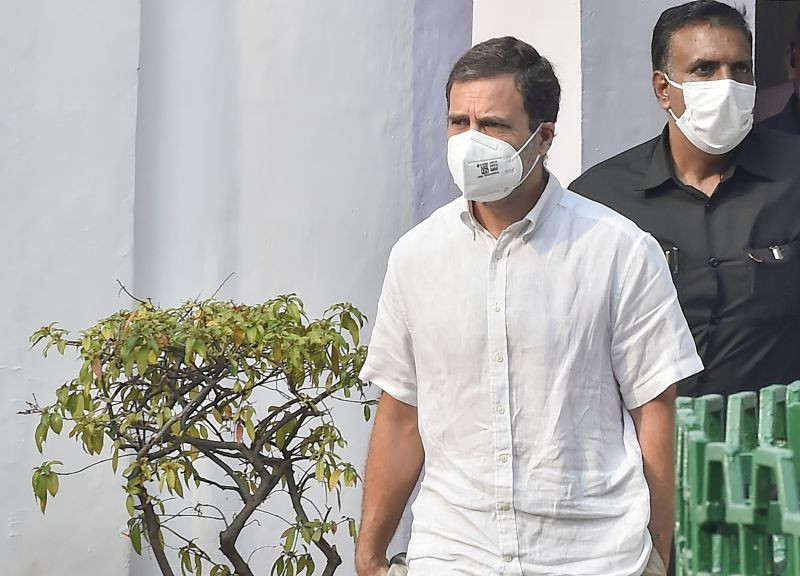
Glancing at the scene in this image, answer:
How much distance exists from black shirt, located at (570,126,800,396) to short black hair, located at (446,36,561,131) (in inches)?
25.1

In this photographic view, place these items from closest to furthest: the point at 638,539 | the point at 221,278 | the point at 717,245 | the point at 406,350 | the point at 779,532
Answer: the point at 779,532 → the point at 638,539 → the point at 406,350 → the point at 717,245 → the point at 221,278

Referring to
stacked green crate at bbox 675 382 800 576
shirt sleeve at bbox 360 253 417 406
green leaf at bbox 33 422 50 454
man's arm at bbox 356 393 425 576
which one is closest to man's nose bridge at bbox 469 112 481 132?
shirt sleeve at bbox 360 253 417 406

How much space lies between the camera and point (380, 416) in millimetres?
3182

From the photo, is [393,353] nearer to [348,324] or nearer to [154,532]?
[348,324]

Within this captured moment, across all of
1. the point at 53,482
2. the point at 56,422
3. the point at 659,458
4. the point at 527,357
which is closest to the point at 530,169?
the point at 527,357

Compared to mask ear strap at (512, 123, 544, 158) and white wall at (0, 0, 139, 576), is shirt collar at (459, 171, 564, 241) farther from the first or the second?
white wall at (0, 0, 139, 576)

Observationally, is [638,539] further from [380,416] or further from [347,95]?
[347,95]

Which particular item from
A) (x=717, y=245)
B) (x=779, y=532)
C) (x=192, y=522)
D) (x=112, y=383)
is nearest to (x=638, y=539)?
(x=717, y=245)

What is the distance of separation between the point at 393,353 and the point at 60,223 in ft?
5.39

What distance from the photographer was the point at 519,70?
120 inches

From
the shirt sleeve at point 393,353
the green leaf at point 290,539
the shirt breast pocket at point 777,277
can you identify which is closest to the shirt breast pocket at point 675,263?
the shirt breast pocket at point 777,277

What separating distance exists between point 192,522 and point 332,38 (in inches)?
60.9

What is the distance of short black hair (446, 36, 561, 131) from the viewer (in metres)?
3.03

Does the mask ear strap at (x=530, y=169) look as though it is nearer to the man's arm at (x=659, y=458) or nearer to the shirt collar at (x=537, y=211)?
the shirt collar at (x=537, y=211)
